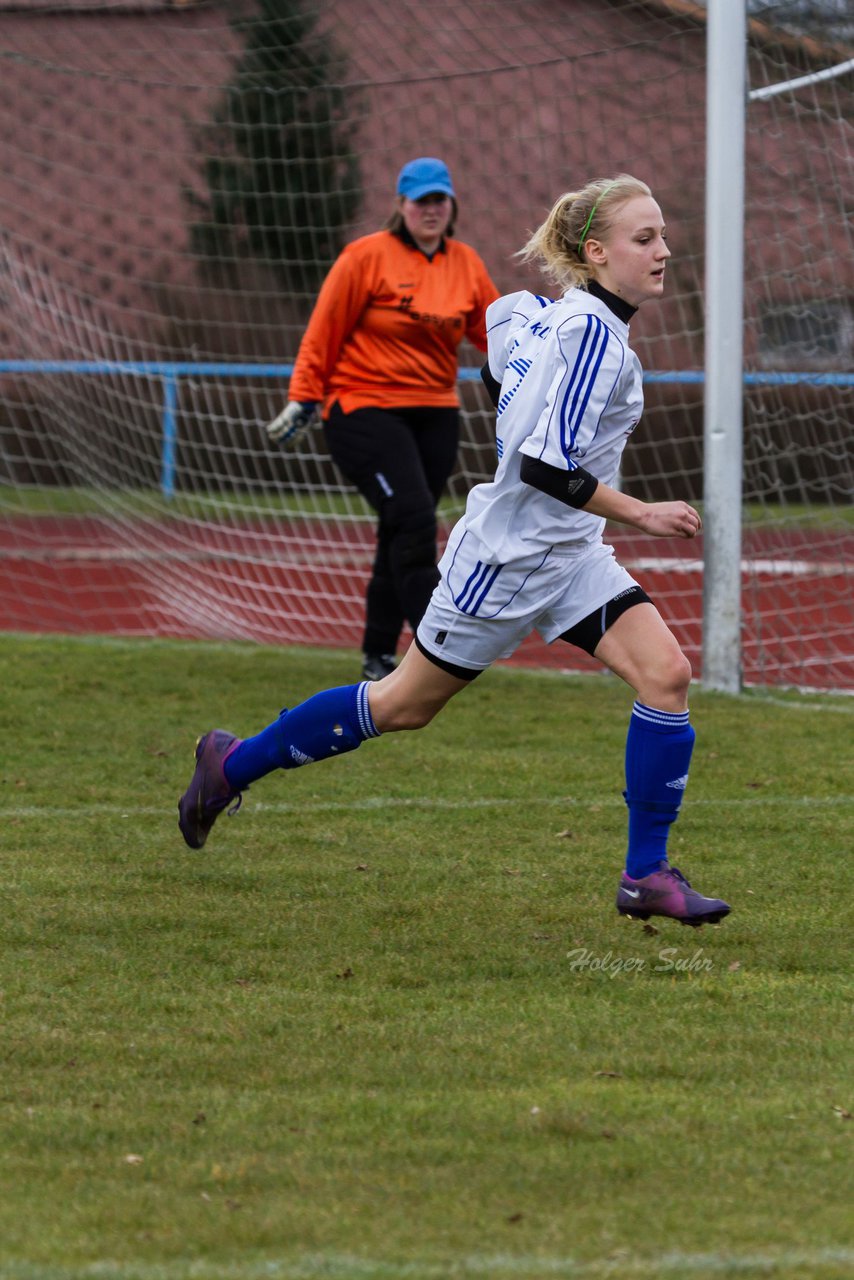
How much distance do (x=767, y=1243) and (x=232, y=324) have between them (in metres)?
11.0

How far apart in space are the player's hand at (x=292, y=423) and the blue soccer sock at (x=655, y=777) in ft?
11.3

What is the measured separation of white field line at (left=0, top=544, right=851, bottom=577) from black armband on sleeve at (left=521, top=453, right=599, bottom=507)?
15.1 feet

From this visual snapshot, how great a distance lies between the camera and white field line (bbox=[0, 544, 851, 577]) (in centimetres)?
967

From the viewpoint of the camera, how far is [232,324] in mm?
12977

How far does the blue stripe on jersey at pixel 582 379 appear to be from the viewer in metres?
4.04

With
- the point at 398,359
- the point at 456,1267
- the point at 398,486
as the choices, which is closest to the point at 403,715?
the point at 456,1267

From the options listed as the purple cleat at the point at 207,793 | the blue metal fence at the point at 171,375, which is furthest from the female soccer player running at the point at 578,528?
the blue metal fence at the point at 171,375

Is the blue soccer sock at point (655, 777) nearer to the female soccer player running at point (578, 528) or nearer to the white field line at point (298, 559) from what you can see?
the female soccer player running at point (578, 528)

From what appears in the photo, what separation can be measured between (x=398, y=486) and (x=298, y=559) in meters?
4.36

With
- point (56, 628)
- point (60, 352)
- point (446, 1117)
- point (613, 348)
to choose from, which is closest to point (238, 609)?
point (56, 628)

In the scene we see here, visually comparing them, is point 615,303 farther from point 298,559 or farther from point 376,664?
point 298,559

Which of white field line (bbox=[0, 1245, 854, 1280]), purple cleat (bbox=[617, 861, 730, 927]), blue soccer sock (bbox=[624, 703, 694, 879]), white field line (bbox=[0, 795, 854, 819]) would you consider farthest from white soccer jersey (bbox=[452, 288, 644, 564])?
white field line (bbox=[0, 1245, 854, 1280])

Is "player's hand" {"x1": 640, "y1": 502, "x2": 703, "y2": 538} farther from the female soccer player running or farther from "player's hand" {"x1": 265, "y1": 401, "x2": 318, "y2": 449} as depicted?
"player's hand" {"x1": 265, "y1": 401, "x2": 318, "y2": 449}

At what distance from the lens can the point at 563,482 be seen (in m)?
4.03
